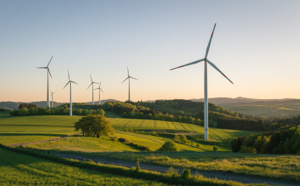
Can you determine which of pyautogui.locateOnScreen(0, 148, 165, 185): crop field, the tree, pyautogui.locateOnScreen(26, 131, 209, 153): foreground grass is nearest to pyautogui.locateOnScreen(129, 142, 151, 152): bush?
pyautogui.locateOnScreen(26, 131, 209, 153): foreground grass

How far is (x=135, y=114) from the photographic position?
174 metres

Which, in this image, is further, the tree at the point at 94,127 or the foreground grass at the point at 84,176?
the tree at the point at 94,127

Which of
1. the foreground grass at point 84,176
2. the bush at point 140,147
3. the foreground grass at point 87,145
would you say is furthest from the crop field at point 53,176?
the bush at point 140,147

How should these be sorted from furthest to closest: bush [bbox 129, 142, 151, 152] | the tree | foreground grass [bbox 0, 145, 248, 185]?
the tree
bush [bbox 129, 142, 151, 152]
foreground grass [bbox 0, 145, 248, 185]

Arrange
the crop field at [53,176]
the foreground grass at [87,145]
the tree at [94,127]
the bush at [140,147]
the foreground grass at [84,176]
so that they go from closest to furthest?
the foreground grass at [84,176] < the crop field at [53,176] < the foreground grass at [87,145] < the bush at [140,147] < the tree at [94,127]

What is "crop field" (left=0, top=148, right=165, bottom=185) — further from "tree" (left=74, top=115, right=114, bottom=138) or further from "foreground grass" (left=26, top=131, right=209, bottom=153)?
"tree" (left=74, top=115, right=114, bottom=138)

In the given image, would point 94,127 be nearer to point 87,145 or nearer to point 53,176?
point 87,145

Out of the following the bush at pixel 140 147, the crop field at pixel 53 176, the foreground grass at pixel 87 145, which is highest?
the crop field at pixel 53 176

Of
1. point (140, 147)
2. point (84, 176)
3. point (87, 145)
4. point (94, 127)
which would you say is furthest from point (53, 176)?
point (94, 127)

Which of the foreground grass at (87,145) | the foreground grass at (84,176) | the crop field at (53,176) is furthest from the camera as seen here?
the foreground grass at (87,145)

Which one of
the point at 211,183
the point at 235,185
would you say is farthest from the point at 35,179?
the point at 235,185

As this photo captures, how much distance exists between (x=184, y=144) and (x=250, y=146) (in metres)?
31.4

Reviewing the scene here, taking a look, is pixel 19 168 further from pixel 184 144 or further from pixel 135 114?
pixel 135 114

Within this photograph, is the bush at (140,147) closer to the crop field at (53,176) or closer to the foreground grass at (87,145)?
the foreground grass at (87,145)
